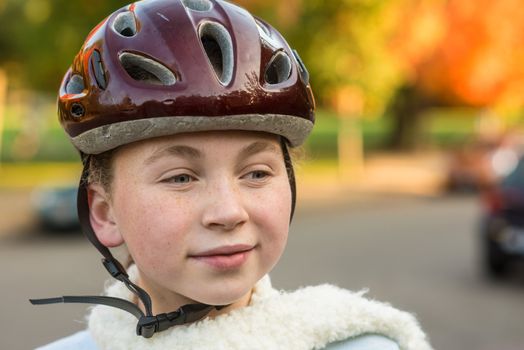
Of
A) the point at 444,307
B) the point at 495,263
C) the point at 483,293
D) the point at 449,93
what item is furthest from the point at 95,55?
the point at 449,93

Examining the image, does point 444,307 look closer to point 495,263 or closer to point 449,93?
point 495,263

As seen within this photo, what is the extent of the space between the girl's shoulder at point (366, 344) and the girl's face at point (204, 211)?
0.72 ft

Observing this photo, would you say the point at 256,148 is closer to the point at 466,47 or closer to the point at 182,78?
the point at 182,78

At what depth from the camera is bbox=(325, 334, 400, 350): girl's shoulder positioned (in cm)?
165

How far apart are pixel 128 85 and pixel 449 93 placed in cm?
2659

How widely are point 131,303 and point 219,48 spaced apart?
0.60m

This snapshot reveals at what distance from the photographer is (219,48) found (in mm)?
1723

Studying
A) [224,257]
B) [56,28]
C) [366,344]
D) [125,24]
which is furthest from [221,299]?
[56,28]

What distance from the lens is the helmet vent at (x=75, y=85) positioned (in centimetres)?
182

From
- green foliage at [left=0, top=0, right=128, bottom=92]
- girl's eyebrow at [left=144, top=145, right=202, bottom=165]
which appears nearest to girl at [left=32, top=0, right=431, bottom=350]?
girl's eyebrow at [left=144, top=145, right=202, bottom=165]

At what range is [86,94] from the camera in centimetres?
175

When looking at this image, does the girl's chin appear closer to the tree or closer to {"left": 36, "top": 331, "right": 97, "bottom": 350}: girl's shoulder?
{"left": 36, "top": 331, "right": 97, "bottom": 350}: girl's shoulder

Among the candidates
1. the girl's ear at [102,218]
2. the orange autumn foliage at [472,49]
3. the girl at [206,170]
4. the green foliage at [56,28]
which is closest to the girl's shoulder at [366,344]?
the girl at [206,170]

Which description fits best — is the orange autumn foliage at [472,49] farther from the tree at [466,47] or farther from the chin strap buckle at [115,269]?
the chin strap buckle at [115,269]
